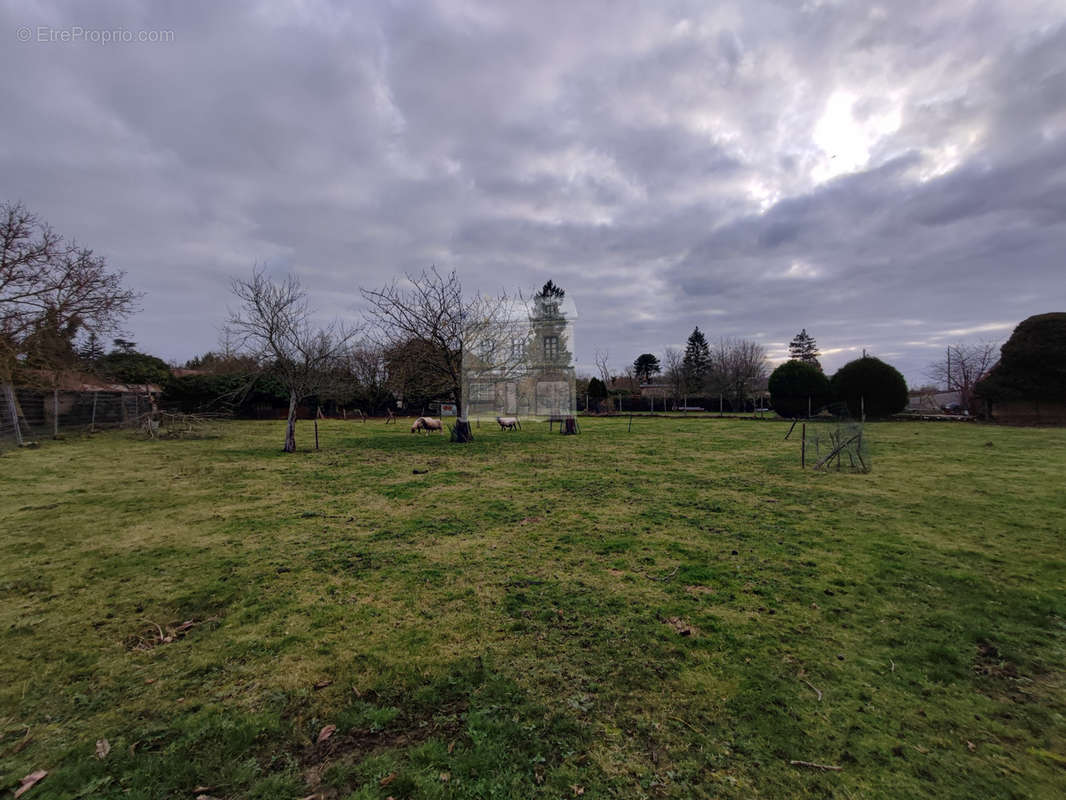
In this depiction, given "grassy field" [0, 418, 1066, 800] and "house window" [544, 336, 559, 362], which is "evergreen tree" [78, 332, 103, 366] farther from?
"house window" [544, 336, 559, 362]

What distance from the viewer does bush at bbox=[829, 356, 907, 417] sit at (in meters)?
21.9

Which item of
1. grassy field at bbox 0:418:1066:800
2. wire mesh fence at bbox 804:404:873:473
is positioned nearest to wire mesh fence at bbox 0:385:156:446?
grassy field at bbox 0:418:1066:800

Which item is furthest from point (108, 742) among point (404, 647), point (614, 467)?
point (614, 467)

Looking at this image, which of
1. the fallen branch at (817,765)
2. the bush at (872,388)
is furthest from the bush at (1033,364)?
the fallen branch at (817,765)

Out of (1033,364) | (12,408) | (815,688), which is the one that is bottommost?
(815,688)

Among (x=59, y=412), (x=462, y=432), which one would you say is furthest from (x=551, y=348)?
(x=59, y=412)

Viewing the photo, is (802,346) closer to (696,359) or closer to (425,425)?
(696,359)

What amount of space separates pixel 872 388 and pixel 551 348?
55.6 ft

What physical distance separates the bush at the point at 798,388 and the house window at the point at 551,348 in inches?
499

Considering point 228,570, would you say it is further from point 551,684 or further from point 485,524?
point 551,684

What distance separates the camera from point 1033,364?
19.1 metres

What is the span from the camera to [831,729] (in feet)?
6.84

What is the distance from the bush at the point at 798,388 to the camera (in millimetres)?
23375

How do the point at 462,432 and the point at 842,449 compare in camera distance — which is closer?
the point at 842,449
